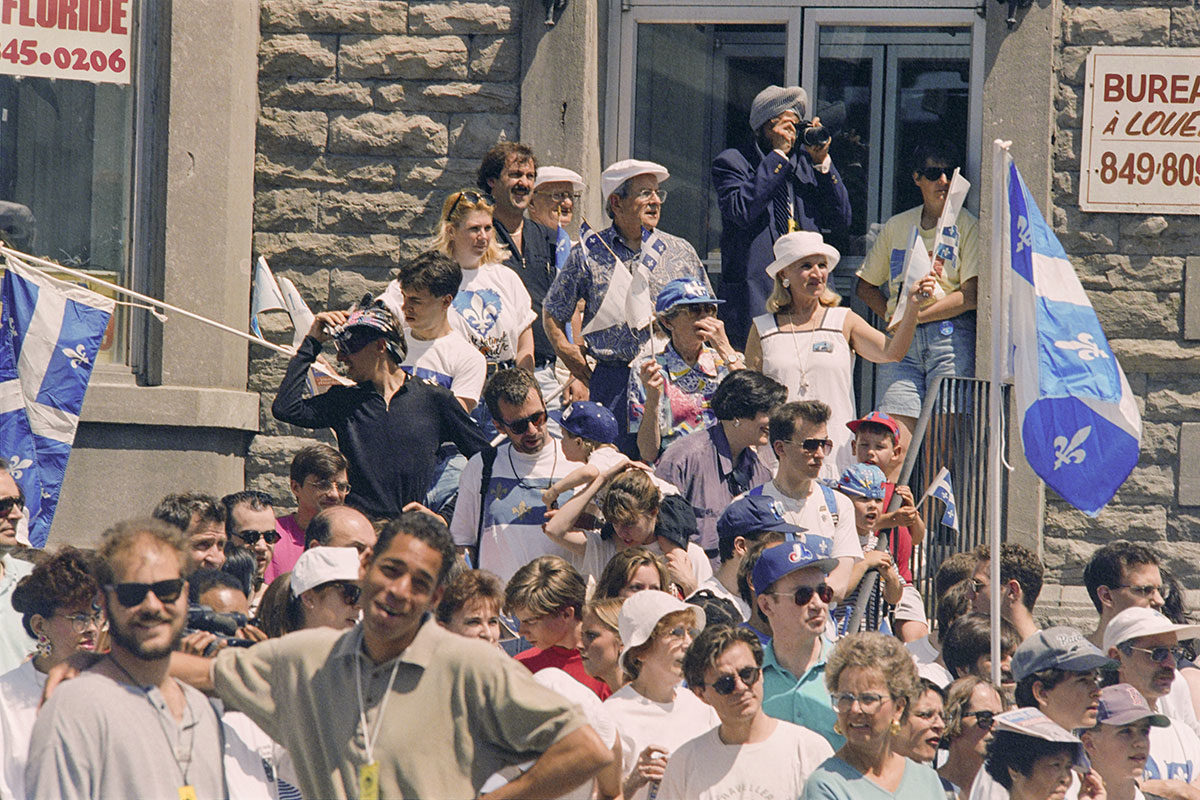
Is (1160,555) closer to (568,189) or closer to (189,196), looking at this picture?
(568,189)

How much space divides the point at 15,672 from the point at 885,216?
659cm

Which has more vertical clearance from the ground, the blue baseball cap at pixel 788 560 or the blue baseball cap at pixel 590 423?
the blue baseball cap at pixel 590 423

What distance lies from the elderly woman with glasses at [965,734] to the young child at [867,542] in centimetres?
95

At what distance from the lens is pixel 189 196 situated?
1019 centimetres

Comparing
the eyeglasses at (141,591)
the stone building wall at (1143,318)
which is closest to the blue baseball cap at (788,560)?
the eyeglasses at (141,591)

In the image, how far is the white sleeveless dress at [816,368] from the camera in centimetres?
870

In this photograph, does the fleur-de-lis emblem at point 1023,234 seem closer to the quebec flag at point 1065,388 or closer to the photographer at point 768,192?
the quebec flag at point 1065,388

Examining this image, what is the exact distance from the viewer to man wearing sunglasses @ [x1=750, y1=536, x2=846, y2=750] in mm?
6176

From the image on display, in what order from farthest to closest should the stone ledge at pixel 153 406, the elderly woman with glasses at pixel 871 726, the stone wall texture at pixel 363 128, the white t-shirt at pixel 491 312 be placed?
1. the stone wall texture at pixel 363 128
2. the stone ledge at pixel 153 406
3. the white t-shirt at pixel 491 312
4. the elderly woman with glasses at pixel 871 726

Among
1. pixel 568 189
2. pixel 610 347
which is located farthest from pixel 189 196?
pixel 610 347

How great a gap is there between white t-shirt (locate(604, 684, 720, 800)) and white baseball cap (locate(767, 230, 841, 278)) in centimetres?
310

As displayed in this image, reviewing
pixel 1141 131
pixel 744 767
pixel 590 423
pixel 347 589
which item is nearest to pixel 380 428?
pixel 590 423

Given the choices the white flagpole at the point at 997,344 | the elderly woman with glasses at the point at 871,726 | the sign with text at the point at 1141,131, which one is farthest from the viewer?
the sign with text at the point at 1141,131

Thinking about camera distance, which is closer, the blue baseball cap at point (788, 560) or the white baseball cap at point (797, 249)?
the blue baseball cap at point (788, 560)
